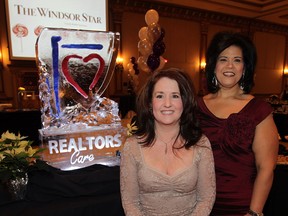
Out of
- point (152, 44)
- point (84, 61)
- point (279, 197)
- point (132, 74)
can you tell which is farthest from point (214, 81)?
point (132, 74)

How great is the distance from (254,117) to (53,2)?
534cm

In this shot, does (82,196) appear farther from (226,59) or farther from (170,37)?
(170,37)

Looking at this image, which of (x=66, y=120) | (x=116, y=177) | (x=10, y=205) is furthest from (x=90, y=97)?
(x=10, y=205)

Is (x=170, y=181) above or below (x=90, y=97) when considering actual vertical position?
below

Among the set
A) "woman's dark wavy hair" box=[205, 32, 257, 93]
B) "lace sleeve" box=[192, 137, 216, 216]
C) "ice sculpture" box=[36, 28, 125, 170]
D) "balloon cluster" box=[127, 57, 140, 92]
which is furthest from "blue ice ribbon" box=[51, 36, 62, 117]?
"balloon cluster" box=[127, 57, 140, 92]

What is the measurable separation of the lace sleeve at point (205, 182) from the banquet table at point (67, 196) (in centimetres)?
72

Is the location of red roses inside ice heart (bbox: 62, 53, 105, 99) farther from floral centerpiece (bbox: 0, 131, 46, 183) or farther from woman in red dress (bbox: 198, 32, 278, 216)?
woman in red dress (bbox: 198, 32, 278, 216)

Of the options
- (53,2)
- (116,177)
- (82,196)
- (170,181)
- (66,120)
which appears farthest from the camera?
(53,2)

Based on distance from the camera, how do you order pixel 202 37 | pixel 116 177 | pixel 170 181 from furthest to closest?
1. pixel 202 37
2. pixel 116 177
3. pixel 170 181

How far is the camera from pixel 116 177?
66.9 inches

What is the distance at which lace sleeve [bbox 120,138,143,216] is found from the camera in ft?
3.43

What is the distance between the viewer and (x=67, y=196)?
1.57 meters

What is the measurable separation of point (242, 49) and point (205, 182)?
0.68 meters

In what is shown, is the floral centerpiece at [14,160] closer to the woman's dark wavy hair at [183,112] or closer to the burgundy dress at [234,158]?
the woman's dark wavy hair at [183,112]
